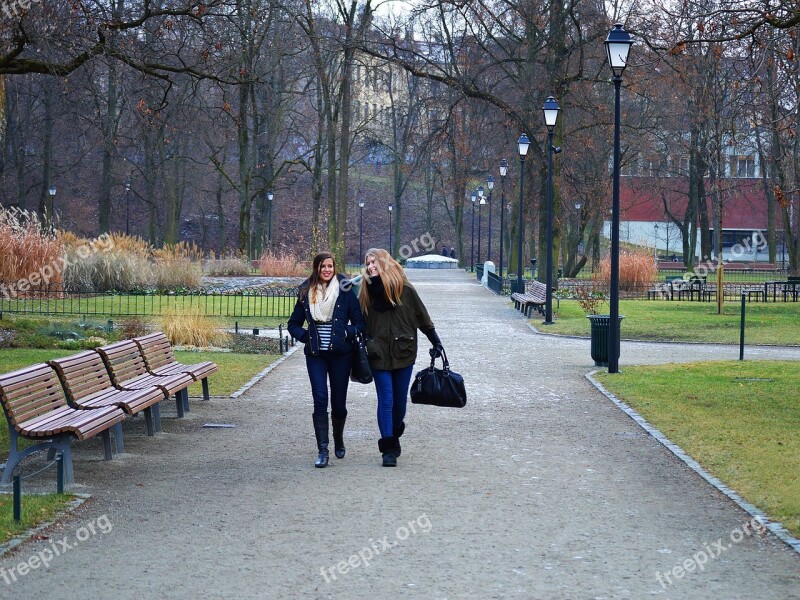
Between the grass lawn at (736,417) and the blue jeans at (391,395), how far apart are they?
2.52m

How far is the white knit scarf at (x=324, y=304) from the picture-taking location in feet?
31.3

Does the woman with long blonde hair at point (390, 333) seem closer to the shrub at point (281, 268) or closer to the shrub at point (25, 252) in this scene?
the shrub at point (25, 252)

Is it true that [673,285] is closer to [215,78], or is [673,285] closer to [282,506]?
[215,78]

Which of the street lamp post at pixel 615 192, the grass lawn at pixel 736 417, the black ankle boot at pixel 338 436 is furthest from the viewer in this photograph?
the street lamp post at pixel 615 192

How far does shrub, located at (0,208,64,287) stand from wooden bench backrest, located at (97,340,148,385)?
15403 millimetres

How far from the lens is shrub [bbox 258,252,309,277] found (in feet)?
142

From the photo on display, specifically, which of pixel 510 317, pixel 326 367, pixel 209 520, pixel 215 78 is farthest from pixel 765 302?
pixel 209 520

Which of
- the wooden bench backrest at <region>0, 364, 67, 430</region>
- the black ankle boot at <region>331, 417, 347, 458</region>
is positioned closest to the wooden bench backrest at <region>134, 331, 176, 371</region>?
the wooden bench backrest at <region>0, 364, 67, 430</region>

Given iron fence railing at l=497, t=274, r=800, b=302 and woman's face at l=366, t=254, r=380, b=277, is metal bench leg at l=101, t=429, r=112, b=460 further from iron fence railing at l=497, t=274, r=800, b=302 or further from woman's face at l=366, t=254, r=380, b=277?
iron fence railing at l=497, t=274, r=800, b=302

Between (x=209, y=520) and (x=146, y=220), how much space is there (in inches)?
2946

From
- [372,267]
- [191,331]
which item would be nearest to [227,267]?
[191,331]

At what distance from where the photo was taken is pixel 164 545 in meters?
7.03

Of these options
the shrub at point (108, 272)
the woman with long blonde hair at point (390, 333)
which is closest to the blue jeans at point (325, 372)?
the woman with long blonde hair at point (390, 333)

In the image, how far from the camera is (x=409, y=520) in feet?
25.2
